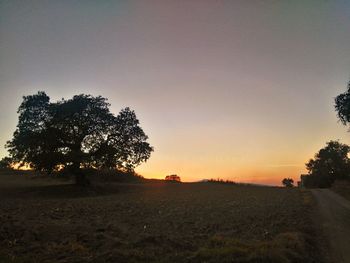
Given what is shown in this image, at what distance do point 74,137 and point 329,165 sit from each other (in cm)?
8547

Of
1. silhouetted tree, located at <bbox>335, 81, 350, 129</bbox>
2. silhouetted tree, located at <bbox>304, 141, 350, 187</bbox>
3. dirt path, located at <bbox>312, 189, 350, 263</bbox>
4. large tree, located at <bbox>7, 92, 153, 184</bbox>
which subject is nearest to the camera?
dirt path, located at <bbox>312, 189, 350, 263</bbox>

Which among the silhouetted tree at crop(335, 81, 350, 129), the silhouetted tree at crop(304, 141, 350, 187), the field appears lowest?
the field

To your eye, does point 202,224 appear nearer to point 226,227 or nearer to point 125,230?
point 226,227

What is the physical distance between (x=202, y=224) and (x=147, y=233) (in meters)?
3.95

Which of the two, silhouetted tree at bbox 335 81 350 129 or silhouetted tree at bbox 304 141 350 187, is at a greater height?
silhouetted tree at bbox 304 141 350 187

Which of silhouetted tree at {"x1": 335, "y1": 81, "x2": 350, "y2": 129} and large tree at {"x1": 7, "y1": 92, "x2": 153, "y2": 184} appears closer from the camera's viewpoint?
silhouetted tree at {"x1": 335, "y1": 81, "x2": 350, "y2": 129}

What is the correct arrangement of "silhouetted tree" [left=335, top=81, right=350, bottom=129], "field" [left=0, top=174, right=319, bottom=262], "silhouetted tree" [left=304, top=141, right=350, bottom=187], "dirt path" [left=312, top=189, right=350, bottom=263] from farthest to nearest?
1. "silhouetted tree" [left=304, top=141, right=350, bottom=187]
2. "silhouetted tree" [left=335, top=81, right=350, bottom=129]
3. "dirt path" [left=312, top=189, right=350, bottom=263]
4. "field" [left=0, top=174, right=319, bottom=262]

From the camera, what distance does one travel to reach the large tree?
43250 mm

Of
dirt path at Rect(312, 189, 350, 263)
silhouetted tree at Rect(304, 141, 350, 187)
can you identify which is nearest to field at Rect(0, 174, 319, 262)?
dirt path at Rect(312, 189, 350, 263)

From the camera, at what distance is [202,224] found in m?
19.7

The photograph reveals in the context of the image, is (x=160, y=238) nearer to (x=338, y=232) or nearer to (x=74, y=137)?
(x=338, y=232)

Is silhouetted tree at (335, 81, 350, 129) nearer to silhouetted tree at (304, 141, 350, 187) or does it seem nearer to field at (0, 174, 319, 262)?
field at (0, 174, 319, 262)

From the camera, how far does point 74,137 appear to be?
44875mm

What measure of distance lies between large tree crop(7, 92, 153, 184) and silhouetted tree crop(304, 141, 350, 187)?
74.6m
